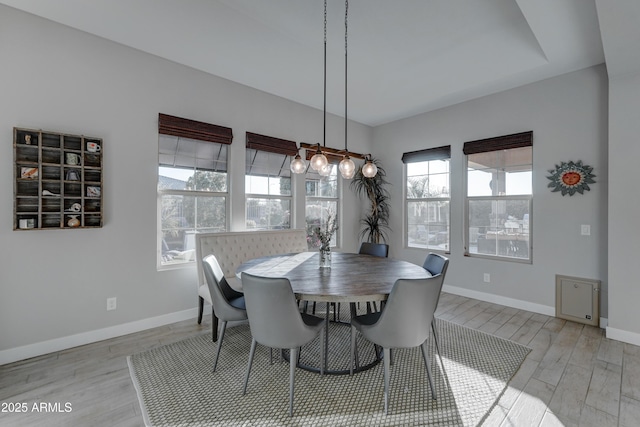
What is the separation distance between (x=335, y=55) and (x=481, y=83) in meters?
1.97

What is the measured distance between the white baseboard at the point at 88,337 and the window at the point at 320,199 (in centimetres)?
213

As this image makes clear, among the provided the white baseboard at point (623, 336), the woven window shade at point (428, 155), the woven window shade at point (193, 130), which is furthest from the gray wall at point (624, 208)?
the woven window shade at point (193, 130)

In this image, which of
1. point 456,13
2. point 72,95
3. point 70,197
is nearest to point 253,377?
point 70,197

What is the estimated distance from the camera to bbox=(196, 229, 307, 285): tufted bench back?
337 centimetres

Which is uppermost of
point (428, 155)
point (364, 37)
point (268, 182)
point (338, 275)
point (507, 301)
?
point (364, 37)

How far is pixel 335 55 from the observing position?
10.5 feet

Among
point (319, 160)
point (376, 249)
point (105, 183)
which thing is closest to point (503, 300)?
point (376, 249)

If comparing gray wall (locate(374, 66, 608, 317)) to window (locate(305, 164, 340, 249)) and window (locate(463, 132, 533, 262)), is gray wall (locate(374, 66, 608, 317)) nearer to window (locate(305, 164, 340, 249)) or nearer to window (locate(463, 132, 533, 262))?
window (locate(463, 132, 533, 262))

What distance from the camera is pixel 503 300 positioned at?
400 cm

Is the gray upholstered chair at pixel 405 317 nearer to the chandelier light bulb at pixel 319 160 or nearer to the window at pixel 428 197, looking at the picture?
the chandelier light bulb at pixel 319 160

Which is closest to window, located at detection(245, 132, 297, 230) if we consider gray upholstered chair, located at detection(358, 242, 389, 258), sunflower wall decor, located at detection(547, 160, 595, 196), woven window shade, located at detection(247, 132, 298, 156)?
woven window shade, located at detection(247, 132, 298, 156)

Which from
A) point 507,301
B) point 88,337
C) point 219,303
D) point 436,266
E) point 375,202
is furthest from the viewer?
point 375,202

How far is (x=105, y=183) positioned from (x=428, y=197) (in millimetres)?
4453

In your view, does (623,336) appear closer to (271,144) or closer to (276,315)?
(276,315)
